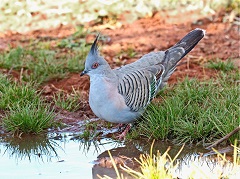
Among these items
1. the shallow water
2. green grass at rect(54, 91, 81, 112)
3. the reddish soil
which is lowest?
the shallow water

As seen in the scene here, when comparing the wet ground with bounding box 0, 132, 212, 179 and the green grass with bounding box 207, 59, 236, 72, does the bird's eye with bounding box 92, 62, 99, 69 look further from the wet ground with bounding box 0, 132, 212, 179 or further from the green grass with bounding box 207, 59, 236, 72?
the green grass with bounding box 207, 59, 236, 72

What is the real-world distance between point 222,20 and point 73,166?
5725mm

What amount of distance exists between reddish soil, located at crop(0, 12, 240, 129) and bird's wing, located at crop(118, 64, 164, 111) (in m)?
1.24

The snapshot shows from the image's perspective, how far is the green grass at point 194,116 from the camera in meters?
5.93

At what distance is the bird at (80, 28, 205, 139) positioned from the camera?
6086 mm

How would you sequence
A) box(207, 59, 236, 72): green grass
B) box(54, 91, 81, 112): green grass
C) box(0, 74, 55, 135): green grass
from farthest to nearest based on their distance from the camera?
box(207, 59, 236, 72): green grass, box(54, 91, 81, 112): green grass, box(0, 74, 55, 135): green grass

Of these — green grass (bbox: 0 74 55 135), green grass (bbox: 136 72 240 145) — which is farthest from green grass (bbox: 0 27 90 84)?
green grass (bbox: 136 72 240 145)

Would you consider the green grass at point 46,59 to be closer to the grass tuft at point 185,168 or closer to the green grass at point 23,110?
the green grass at point 23,110

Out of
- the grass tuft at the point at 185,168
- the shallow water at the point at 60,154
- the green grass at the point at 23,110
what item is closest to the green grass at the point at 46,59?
the green grass at the point at 23,110

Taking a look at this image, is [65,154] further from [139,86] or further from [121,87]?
[139,86]

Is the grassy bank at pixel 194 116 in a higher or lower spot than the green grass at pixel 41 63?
lower

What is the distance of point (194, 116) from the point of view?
246 inches

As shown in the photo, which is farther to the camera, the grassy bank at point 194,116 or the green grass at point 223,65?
the green grass at point 223,65

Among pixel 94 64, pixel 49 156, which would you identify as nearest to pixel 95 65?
pixel 94 64
